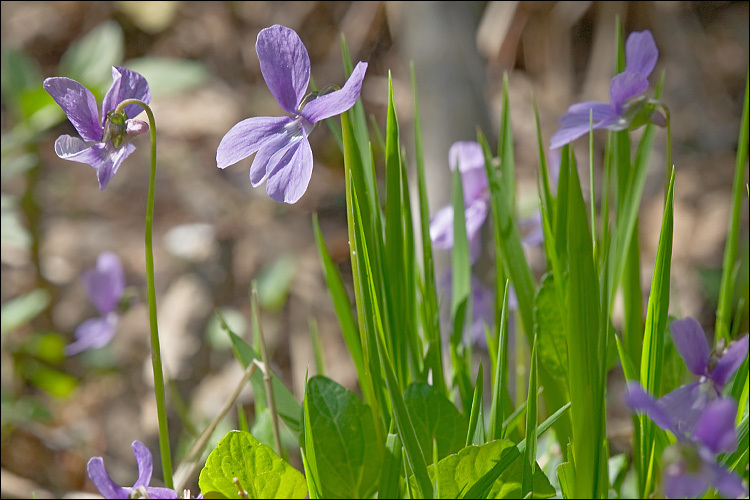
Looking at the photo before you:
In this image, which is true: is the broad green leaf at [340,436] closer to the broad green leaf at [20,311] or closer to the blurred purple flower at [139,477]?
the blurred purple flower at [139,477]

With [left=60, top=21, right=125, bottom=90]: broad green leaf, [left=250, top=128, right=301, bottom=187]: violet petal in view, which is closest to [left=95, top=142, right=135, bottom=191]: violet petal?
[left=250, top=128, right=301, bottom=187]: violet petal

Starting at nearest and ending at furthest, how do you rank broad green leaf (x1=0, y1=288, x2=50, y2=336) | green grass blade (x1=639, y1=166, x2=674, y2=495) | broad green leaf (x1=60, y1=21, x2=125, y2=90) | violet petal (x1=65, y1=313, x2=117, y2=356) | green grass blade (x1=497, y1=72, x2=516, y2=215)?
green grass blade (x1=639, y1=166, x2=674, y2=495) → green grass blade (x1=497, y1=72, x2=516, y2=215) → violet petal (x1=65, y1=313, x2=117, y2=356) → broad green leaf (x1=0, y1=288, x2=50, y2=336) → broad green leaf (x1=60, y1=21, x2=125, y2=90)

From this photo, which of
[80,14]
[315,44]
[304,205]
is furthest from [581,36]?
[80,14]

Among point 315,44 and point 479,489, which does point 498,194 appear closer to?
A: point 479,489

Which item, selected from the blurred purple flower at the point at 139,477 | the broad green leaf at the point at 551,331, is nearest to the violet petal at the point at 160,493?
the blurred purple flower at the point at 139,477

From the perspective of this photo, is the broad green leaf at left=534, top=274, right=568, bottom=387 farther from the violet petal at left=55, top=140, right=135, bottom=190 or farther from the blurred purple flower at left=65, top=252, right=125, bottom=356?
the blurred purple flower at left=65, top=252, right=125, bottom=356

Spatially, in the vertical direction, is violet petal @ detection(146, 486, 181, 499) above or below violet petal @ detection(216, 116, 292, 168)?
below
